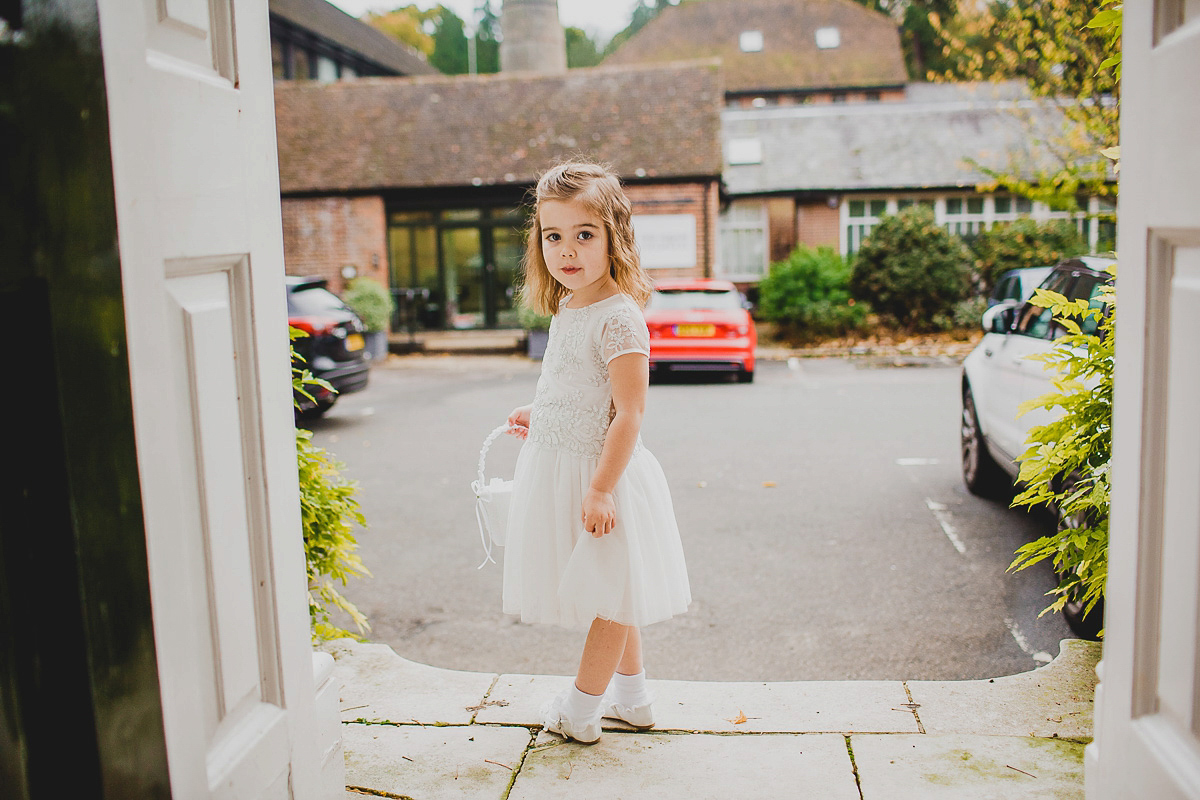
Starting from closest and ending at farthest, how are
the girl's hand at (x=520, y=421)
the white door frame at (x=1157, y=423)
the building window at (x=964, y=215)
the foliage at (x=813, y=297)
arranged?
the white door frame at (x=1157, y=423) → the girl's hand at (x=520, y=421) → the foliage at (x=813, y=297) → the building window at (x=964, y=215)

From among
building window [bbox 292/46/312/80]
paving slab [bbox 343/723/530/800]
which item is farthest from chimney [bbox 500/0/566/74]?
paving slab [bbox 343/723/530/800]

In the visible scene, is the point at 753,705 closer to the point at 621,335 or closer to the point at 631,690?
the point at 631,690

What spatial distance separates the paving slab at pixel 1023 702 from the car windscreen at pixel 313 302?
8.22 m

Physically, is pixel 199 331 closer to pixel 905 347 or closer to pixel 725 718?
pixel 725 718

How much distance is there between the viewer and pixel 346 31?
31.8 meters

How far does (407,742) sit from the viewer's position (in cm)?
280

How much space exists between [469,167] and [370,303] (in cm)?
404

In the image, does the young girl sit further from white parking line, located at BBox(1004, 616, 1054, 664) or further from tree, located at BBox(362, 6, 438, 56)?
tree, located at BBox(362, 6, 438, 56)

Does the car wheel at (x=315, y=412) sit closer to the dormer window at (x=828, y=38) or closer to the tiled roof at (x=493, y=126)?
the tiled roof at (x=493, y=126)

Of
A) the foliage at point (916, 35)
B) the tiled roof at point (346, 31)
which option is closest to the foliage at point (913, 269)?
the tiled roof at point (346, 31)

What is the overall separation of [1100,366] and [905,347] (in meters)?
14.9

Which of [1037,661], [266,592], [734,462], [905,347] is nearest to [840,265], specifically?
[905,347]

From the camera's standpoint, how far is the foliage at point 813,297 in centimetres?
1828

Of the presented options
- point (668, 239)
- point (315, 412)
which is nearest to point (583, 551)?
point (315, 412)
